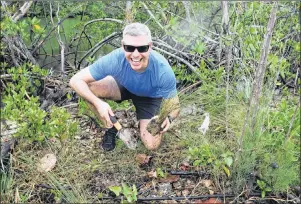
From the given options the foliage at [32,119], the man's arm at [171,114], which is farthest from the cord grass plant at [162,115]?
the foliage at [32,119]

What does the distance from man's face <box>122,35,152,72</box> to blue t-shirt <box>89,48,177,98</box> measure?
9 cm

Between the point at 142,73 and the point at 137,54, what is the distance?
0.81 feet

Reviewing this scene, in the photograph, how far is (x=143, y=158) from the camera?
3.47 m

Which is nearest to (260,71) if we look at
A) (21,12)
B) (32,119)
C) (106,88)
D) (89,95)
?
(89,95)

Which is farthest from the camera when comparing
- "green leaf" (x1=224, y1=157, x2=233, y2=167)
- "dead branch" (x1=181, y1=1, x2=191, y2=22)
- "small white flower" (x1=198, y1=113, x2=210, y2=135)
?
"dead branch" (x1=181, y1=1, x2=191, y2=22)

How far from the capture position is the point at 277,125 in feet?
10.3

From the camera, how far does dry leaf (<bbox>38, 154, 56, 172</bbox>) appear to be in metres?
3.25

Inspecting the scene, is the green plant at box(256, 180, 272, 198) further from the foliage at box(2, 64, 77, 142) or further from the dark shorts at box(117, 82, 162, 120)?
the foliage at box(2, 64, 77, 142)

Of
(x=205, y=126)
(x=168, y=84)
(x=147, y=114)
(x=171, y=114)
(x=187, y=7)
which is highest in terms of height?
(x=187, y=7)

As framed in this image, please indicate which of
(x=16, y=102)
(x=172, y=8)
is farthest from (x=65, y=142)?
(x=172, y=8)

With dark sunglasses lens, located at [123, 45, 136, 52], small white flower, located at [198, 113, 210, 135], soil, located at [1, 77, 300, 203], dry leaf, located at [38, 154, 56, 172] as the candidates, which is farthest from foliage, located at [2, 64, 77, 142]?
small white flower, located at [198, 113, 210, 135]

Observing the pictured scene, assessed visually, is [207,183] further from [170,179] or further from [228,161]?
[228,161]

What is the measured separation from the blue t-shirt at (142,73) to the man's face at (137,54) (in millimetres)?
94

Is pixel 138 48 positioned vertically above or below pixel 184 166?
above
